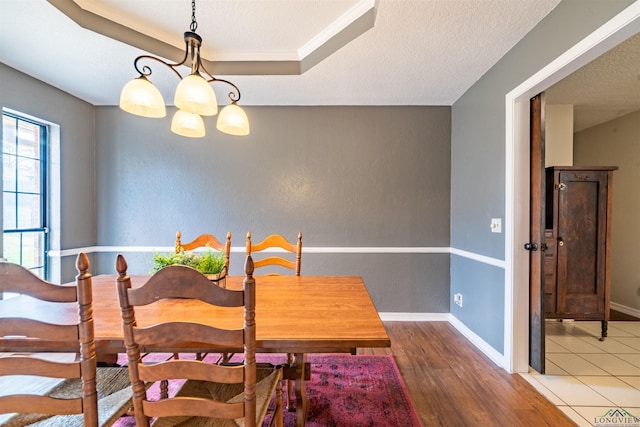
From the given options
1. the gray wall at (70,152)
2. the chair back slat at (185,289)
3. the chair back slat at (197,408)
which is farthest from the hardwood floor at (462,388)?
the gray wall at (70,152)

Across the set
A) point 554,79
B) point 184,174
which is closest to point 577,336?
point 554,79

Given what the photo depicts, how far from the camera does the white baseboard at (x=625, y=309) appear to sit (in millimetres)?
3196

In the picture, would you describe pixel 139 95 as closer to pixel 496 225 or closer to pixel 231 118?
pixel 231 118

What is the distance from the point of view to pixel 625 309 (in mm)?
3309

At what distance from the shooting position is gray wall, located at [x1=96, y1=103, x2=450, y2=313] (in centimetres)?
312

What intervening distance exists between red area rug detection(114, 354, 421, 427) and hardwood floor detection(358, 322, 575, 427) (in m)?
0.10

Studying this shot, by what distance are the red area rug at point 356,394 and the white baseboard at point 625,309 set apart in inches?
128

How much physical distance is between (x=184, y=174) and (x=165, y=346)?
8.58 ft

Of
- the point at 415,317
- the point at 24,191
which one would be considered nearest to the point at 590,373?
the point at 415,317

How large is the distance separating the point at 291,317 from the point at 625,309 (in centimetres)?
445

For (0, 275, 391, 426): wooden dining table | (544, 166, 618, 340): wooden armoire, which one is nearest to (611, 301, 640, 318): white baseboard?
(544, 166, 618, 340): wooden armoire

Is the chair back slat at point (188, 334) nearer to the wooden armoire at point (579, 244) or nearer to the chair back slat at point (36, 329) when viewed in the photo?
the chair back slat at point (36, 329)

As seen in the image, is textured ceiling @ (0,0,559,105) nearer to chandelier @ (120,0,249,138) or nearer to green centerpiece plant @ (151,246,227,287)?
chandelier @ (120,0,249,138)

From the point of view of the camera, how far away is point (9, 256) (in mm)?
2377
